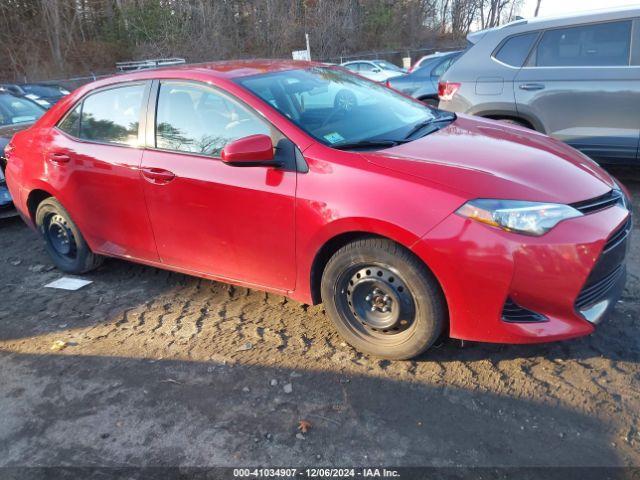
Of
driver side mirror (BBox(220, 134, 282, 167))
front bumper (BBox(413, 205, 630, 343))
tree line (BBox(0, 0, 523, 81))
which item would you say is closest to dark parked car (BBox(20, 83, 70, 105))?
driver side mirror (BBox(220, 134, 282, 167))

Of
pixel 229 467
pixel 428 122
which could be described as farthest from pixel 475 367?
pixel 428 122

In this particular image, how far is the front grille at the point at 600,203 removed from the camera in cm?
255

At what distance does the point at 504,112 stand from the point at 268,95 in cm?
332

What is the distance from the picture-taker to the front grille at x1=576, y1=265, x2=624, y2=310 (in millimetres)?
2525

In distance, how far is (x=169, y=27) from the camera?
30.2 metres

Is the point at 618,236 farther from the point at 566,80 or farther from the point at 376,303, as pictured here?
the point at 566,80

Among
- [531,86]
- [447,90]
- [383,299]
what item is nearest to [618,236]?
[383,299]

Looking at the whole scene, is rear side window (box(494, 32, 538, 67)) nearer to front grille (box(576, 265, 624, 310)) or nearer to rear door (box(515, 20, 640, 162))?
rear door (box(515, 20, 640, 162))

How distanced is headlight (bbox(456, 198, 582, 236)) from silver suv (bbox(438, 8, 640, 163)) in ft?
10.1

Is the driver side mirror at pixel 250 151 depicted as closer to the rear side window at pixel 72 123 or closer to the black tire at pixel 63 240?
the rear side window at pixel 72 123

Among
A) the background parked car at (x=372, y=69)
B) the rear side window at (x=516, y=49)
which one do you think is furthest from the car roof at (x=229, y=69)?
the background parked car at (x=372, y=69)

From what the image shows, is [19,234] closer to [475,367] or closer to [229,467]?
[229,467]

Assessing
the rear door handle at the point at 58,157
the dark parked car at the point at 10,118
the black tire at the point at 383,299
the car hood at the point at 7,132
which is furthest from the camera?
the car hood at the point at 7,132

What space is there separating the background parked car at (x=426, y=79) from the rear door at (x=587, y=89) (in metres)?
2.70
